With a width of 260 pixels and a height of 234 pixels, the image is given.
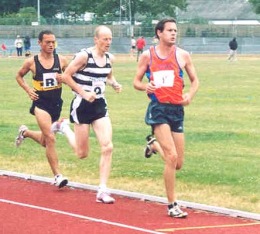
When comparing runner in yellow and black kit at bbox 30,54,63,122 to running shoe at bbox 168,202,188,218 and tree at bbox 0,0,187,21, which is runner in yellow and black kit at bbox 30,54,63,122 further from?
tree at bbox 0,0,187,21

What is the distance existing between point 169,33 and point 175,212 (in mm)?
1987

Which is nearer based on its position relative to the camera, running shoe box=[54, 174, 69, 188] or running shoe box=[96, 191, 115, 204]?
running shoe box=[96, 191, 115, 204]

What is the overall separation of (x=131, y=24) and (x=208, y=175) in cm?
8368

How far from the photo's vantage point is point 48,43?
13.6m

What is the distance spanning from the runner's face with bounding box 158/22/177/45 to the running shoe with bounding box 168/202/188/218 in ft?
5.94

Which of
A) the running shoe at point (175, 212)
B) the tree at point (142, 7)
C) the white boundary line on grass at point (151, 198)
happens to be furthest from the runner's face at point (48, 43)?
the tree at point (142, 7)

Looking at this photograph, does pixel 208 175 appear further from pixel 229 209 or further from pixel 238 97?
pixel 238 97

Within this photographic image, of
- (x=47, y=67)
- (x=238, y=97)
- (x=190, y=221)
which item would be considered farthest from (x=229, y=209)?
(x=238, y=97)

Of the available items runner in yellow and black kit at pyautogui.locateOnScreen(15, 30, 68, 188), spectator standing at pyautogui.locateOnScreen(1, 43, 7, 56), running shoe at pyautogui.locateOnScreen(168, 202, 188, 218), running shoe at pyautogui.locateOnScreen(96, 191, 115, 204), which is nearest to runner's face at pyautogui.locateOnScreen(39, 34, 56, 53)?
runner in yellow and black kit at pyautogui.locateOnScreen(15, 30, 68, 188)

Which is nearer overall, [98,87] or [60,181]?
[98,87]

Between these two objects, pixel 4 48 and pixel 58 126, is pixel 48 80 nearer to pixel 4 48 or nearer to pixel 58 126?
pixel 58 126

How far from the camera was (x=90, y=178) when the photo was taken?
14586mm

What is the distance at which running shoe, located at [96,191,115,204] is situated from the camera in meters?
12.1

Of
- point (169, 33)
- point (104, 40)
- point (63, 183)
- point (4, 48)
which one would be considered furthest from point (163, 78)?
point (4, 48)
